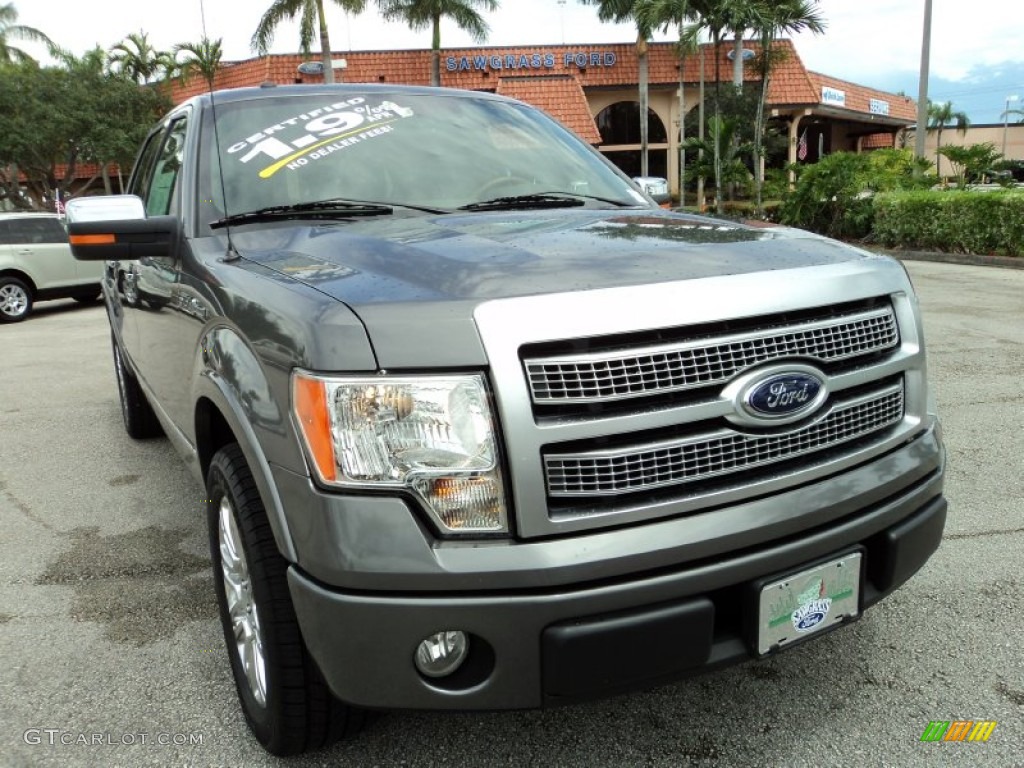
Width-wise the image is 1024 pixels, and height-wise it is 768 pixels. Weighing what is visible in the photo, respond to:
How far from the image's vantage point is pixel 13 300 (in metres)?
12.5

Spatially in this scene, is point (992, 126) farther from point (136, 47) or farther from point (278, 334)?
point (278, 334)

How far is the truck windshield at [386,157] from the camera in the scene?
9.27 feet

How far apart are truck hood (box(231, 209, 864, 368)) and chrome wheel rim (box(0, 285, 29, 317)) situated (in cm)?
1186

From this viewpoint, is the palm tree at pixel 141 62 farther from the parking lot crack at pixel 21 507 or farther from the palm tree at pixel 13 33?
the parking lot crack at pixel 21 507

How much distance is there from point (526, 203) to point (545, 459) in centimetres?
147

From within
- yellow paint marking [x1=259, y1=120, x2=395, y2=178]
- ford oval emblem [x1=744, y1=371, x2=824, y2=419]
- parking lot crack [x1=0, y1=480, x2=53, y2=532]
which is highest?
yellow paint marking [x1=259, y1=120, x2=395, y2=178]

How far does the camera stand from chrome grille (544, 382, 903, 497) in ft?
5.45

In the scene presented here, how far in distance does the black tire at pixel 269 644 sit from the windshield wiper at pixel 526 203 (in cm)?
118

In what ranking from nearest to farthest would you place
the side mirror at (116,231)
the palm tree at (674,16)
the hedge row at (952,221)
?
the side mirror at (116,231), the hedge row at (952,221), the palm tree at (674,16)

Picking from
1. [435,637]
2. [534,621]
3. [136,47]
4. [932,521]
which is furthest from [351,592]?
[136,47]

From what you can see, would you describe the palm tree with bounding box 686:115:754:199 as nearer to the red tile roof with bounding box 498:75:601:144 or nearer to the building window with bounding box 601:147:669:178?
the red tile roof with bounding box 498:75:601:144

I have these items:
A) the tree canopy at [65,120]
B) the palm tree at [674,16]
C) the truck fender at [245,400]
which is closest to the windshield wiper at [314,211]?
the truck fender at [245,400]

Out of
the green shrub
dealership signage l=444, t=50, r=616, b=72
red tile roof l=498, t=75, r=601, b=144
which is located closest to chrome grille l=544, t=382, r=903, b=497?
the green shrub
